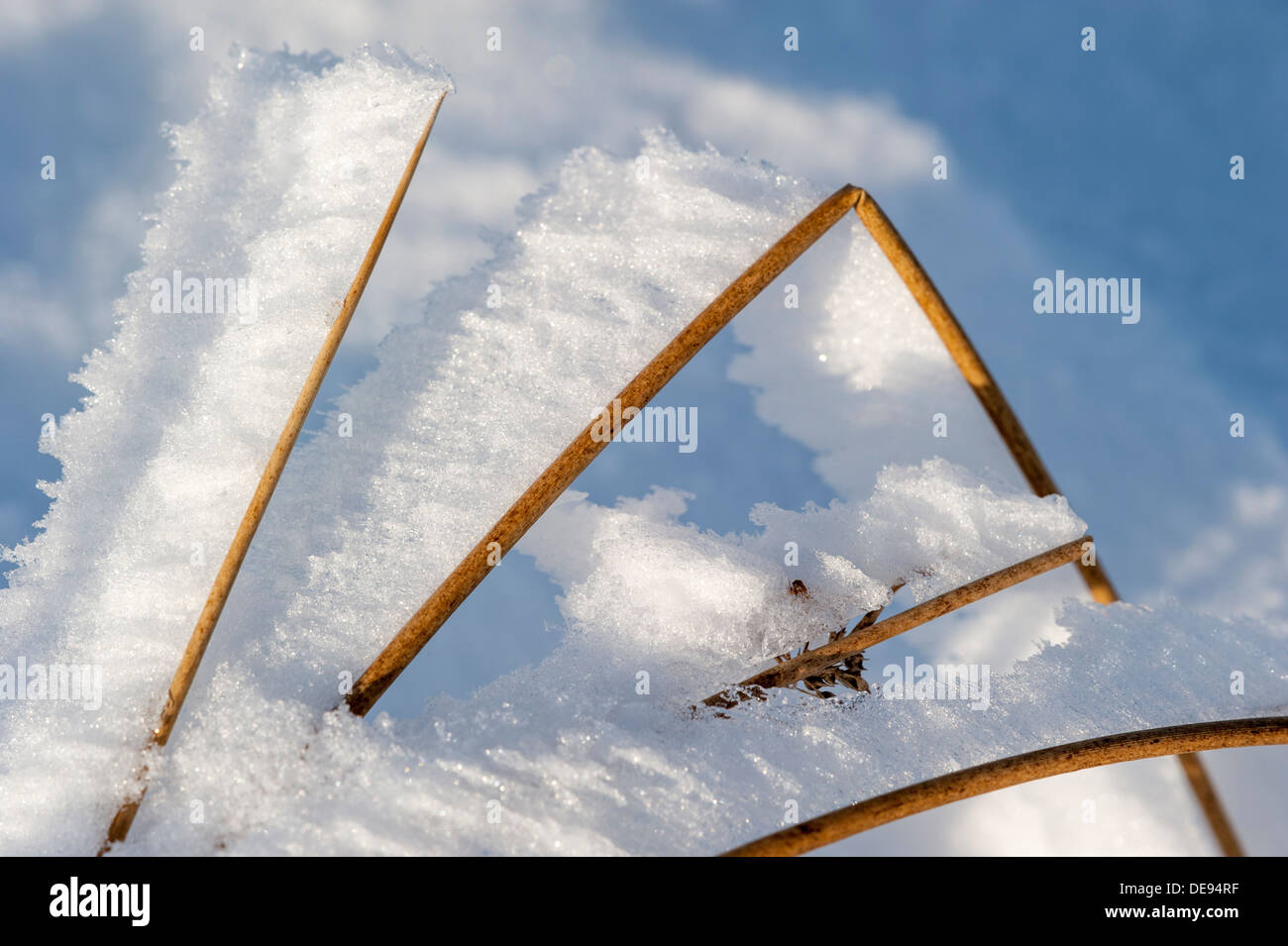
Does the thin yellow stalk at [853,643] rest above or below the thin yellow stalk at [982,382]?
below

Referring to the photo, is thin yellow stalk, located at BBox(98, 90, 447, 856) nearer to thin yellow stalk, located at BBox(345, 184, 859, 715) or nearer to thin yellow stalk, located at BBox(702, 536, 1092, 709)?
thin yellow stalk, located at BBox(345, 184, 859, 715)

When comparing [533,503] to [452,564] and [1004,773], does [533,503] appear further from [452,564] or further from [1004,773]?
[1004,773]

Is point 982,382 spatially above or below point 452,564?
above

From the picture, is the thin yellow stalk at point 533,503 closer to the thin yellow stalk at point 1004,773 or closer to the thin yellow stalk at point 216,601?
the thin yellow stalk at point 216,601

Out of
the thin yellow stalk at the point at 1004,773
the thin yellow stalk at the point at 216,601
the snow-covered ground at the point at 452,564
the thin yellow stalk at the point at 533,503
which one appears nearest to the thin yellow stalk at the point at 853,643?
the snow-covered ground at the point at 452,564

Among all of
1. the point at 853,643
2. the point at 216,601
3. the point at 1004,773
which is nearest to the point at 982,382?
the point at 853,643

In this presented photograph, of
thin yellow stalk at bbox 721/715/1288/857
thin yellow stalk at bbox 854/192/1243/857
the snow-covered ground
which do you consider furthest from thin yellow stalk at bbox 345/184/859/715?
thin yellow stalk at bbox 721/715/1288/857
